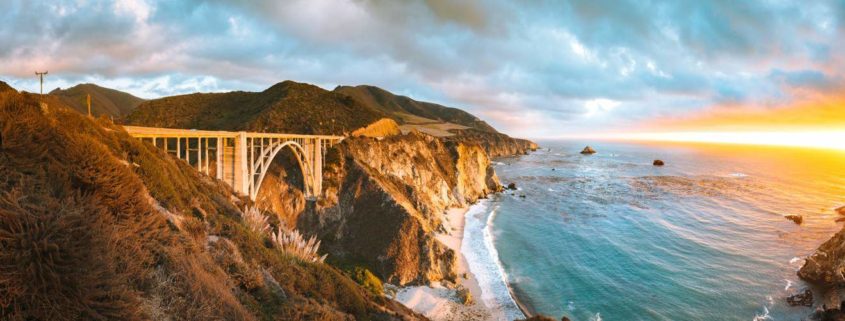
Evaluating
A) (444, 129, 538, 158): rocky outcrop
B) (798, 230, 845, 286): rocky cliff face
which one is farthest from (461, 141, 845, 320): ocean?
(444, 129, 538, 158): rocky outcrop

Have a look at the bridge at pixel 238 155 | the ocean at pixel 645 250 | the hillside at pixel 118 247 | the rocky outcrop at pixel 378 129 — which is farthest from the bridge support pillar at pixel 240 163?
the rocky outcrop at pixel 378 129

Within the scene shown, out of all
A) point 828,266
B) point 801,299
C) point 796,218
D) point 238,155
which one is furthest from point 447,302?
point 796,218

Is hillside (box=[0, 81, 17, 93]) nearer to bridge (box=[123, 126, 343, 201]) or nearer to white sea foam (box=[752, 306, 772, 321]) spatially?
bridge (box=[123, 126, 343, 201])

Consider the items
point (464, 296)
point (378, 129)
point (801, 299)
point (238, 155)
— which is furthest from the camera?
point (378, 129)

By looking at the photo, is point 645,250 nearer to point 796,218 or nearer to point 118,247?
point 796,218

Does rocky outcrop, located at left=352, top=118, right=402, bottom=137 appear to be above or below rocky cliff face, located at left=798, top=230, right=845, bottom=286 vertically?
above

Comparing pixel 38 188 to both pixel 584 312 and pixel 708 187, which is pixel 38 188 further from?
pixel 708 187
